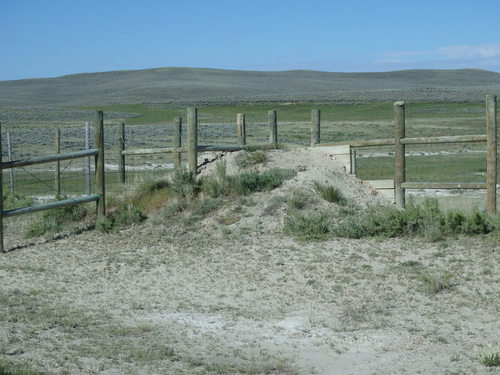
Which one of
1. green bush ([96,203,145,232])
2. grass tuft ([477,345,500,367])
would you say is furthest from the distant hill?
grass tuft ([477,345,500,367])

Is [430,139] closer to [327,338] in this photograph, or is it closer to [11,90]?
[327,338]

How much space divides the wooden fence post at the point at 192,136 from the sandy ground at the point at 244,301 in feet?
5.03

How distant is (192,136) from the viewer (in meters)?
13.6

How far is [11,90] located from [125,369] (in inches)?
4773

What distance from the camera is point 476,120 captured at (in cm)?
4294

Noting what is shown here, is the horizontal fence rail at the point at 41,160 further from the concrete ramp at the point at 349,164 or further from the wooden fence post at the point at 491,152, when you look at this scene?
the wooden fence post at the point at 491,152

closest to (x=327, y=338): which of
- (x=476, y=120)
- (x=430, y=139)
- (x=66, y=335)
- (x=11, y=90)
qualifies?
(x=66, y=335)

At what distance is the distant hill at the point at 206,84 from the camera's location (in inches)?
3772

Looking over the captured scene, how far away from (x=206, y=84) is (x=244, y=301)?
10202cm

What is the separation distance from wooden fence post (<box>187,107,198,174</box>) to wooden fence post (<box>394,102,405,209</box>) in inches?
132

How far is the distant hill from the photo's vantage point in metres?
95.8

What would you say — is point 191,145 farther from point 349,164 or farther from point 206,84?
point 206,84

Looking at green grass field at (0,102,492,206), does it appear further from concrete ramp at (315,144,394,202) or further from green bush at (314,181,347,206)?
green bush at (314,181,347,206)

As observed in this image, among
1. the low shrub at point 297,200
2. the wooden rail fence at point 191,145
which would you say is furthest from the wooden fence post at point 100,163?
the low shrub at point 297,200
